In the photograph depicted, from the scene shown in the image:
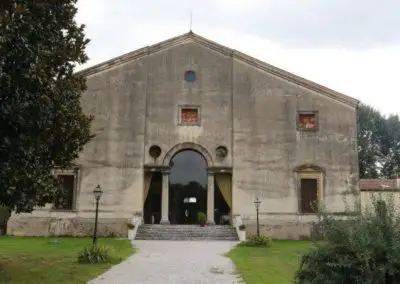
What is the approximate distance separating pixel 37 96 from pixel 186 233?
52.3 feet

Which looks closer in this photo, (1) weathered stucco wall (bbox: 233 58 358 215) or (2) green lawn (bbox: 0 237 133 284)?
(2) green lawn (bbox: 0 237 133 284)

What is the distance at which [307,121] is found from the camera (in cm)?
2931

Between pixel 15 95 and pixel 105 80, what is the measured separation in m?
18.7

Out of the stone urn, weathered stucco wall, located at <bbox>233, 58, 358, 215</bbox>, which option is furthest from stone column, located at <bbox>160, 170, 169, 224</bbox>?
weathered stucco wall, located at <bbox>233, 58, 358, 215</bbox>

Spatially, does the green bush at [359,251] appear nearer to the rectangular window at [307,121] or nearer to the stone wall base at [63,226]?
the stone wall base at [63,226]

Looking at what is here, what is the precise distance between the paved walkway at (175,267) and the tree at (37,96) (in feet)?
10.0

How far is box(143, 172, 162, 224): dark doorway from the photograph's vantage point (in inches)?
1141

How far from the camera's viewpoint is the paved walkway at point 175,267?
12.6 metres

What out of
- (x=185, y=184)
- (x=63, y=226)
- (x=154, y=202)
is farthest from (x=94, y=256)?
(x=185, y=184)

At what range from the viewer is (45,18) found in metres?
12.5

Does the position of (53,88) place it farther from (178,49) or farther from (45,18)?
(178,49)

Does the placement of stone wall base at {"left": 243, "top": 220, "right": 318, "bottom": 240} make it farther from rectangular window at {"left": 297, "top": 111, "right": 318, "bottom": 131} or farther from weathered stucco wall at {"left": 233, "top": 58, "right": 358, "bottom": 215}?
rectangular window at {"left": 297, "top": 111, "right": 318, "bottom": 131}

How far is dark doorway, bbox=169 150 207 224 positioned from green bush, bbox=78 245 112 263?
1302 cm

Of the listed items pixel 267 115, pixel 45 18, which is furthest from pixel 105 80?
pixel 45 18
